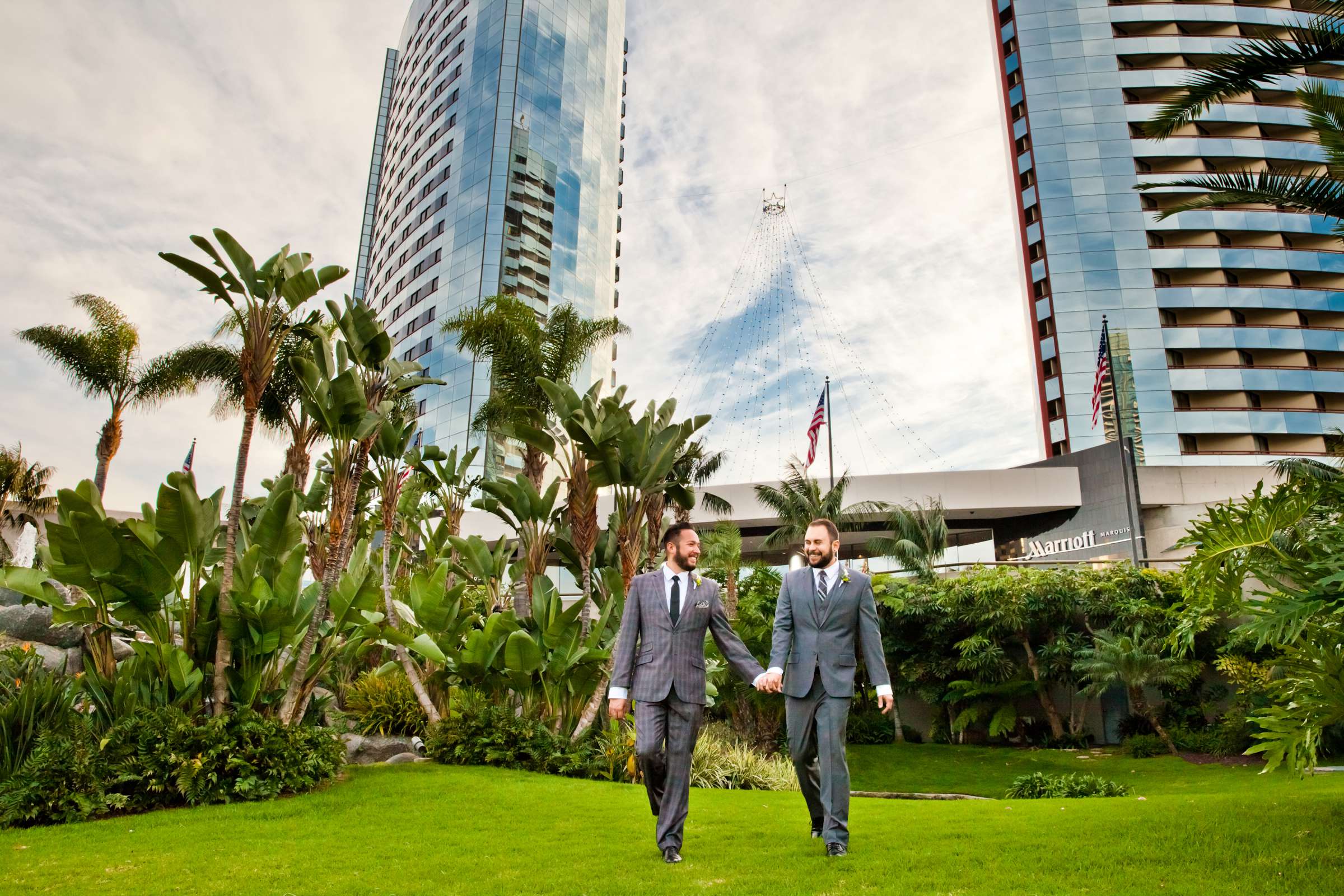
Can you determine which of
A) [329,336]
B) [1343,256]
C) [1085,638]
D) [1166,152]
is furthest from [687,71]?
[1343,256]

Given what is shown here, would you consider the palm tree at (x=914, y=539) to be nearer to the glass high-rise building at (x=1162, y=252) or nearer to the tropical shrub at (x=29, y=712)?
the glass high-rise building at (x=1162, y=252)

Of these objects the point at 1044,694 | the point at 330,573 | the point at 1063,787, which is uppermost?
the point at 330,573

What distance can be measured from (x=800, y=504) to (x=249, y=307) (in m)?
24.4

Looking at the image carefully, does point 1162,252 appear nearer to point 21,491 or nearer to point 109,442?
point 109,442

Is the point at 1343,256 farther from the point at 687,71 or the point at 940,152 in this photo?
the point at 687,71

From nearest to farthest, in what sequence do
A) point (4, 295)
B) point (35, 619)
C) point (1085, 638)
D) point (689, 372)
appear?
point (35, 619) < point (4, 295) < point (1085, 638) < point (689, 372)

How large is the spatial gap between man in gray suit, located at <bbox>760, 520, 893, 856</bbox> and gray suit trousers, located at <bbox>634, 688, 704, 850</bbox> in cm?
58

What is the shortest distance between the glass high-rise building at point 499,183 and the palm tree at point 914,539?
29534 millimetres

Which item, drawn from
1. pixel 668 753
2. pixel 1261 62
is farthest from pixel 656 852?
pixel 1261 62

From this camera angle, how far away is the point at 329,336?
1066 cm

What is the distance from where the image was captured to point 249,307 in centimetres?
962

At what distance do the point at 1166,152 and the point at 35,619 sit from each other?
62.9 metres

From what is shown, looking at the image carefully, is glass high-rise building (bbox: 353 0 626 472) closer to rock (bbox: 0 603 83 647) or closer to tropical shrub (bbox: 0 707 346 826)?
rock (bbox: 0 603 83 647)

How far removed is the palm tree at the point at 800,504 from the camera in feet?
102
